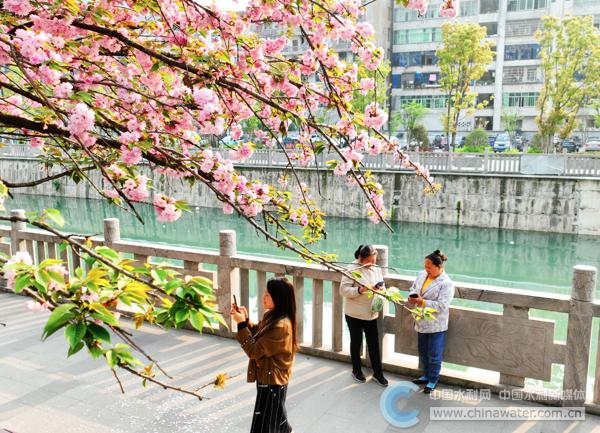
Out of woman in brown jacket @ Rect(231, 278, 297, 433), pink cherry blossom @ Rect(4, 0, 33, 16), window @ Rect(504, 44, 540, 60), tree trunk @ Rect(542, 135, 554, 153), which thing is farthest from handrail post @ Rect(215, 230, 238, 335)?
window @ Rect(504, 44, 540, 60)

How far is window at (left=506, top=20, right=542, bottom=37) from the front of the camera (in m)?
38.6

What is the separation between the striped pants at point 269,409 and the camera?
355 centimetres

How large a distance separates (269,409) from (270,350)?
0.46 meters

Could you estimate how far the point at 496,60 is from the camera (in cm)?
4006

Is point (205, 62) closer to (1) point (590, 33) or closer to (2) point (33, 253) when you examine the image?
(2) point (33, 253)

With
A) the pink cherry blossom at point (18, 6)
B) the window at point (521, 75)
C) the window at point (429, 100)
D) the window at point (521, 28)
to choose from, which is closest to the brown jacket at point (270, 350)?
the pink cherry blossom at point (18, 6)

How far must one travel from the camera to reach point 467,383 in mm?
4852

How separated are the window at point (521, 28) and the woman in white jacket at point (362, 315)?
130 ft

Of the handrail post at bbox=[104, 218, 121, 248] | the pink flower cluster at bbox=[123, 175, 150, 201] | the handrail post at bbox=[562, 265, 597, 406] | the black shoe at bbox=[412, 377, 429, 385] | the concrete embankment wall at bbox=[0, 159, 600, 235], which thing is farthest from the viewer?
the concrete embankment wall at bbox=[0, 159, 600, 235]

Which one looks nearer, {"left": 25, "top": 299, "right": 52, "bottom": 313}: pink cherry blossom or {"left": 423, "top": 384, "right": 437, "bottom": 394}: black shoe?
{"left": 25, "top": 299, "right": 52, "bottom": 313}: pink cherry blossom

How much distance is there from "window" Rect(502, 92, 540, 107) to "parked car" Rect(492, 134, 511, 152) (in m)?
2.77

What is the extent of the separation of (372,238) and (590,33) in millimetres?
14523

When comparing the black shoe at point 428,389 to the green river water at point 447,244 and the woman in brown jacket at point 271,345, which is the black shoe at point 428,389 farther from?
the green river water at point 447,244

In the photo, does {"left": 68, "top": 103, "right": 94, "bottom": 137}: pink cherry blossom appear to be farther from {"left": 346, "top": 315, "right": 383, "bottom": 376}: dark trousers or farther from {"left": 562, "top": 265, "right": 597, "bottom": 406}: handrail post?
{"left": 562, "top": 265, "right": 597, "bottom": 406}: handrail post
